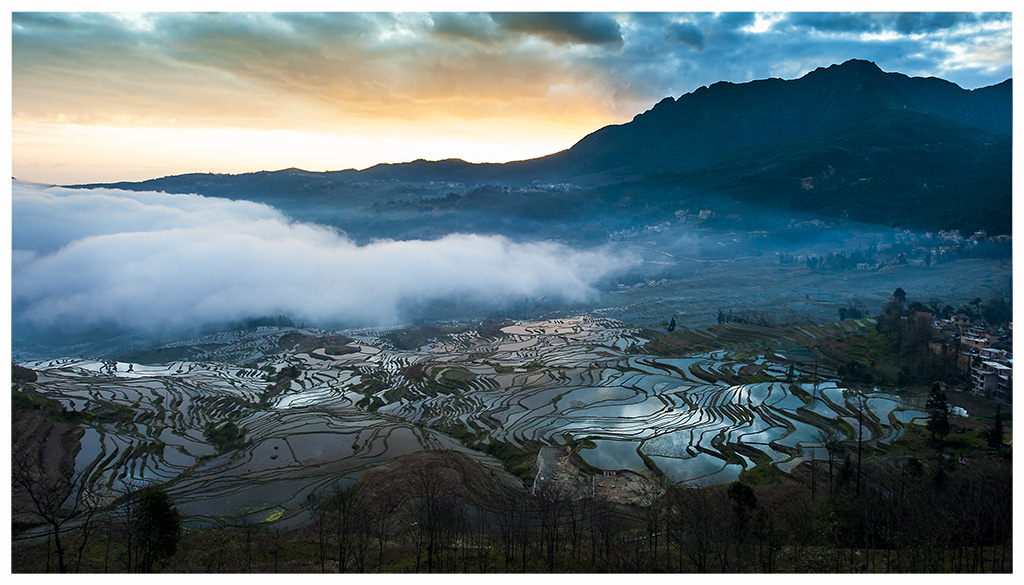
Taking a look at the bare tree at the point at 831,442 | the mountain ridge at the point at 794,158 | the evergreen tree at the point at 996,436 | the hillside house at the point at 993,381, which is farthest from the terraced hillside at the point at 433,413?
the mountain ridge at the point at 794,158

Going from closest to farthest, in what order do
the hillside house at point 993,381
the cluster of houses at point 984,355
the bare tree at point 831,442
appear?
the bare tree at point 831,442
the hillside house at point 993,381
the cluster of houses at point 984,355

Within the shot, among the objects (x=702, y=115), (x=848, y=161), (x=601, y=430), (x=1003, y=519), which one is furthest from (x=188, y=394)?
(x=702, y=115)

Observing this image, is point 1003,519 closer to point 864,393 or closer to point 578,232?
point 864,393

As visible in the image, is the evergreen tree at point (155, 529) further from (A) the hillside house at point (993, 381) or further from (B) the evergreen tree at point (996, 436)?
(A) the hillside house at point (993, 381)

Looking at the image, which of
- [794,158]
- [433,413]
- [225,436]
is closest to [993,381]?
[433,413]

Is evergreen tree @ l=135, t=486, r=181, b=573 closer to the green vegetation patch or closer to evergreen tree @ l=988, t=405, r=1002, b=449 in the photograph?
the green vegetation patch

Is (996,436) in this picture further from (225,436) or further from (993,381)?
(225,436)
